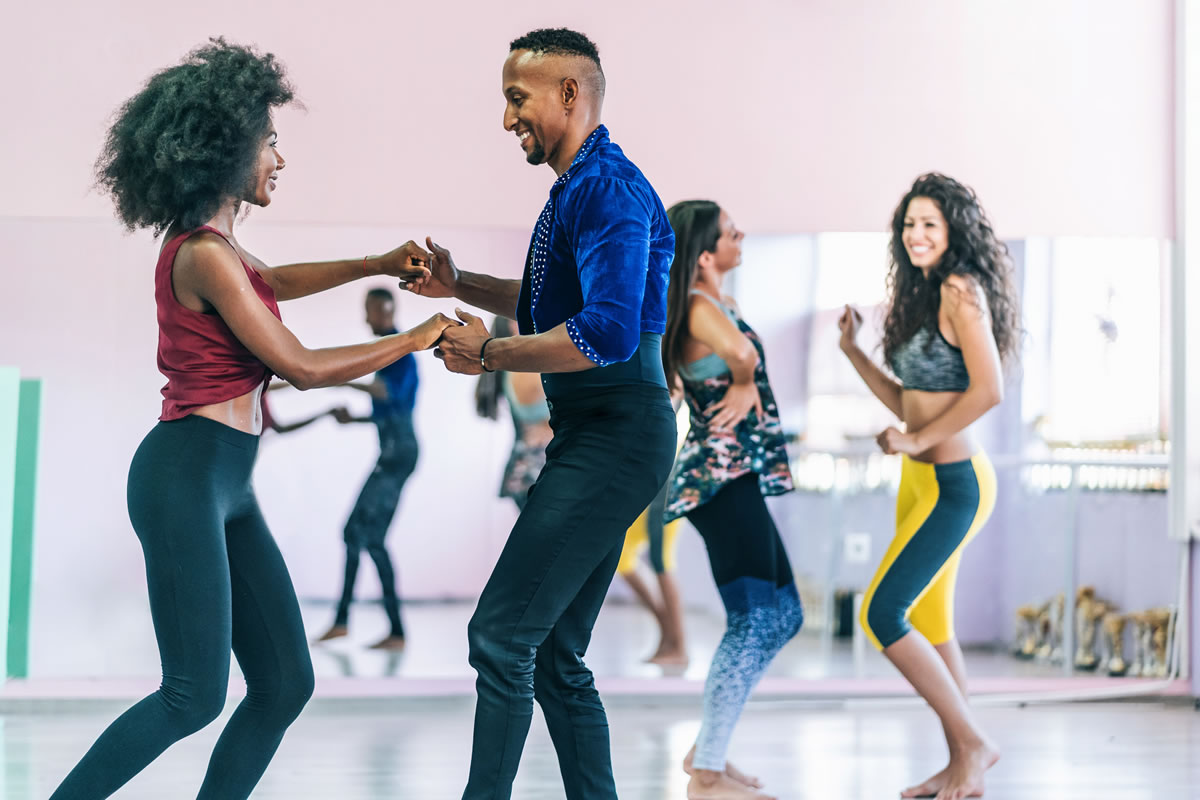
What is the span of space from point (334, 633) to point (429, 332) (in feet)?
7.57

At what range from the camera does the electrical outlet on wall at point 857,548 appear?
4426 millimetres

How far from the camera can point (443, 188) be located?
13.5 feet

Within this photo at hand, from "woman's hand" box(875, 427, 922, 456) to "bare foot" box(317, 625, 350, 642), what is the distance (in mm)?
2011

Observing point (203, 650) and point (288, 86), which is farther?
point (288, 86)

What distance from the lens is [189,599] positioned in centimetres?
195

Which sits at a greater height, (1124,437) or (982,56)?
(982,56)

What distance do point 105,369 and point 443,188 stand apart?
1.24 metres

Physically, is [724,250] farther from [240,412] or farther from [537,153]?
[240,412]

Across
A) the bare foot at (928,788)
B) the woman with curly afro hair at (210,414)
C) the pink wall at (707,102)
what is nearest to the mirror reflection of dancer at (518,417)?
the pink wall at (707,102)

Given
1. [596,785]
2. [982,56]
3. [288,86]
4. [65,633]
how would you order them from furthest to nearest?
[982,56] → [65,633] → [288,86] → [596,785]

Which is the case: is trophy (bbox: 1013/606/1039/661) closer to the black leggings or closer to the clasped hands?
the clasped hands

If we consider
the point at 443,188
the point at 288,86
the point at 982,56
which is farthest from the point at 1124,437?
the point at 288,86

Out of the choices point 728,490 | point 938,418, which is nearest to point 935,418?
point 938,418

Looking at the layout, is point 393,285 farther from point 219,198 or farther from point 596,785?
point 596,785
